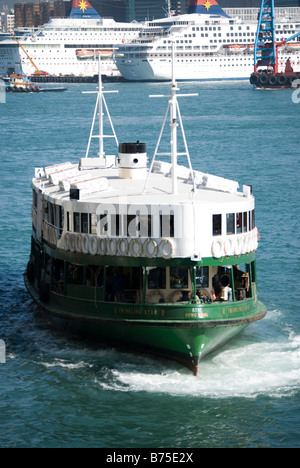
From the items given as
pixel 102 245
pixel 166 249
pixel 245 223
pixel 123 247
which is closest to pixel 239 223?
pixel 245 223

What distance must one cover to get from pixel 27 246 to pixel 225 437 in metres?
23.4

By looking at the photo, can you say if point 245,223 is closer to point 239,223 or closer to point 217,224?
point 239,223

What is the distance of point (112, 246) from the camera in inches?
1065

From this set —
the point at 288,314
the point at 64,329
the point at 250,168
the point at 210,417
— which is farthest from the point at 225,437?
the point at 250,168

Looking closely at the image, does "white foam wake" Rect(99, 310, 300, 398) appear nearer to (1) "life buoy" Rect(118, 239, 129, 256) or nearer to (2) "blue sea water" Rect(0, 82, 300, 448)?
(2) "blue sea water" Rect(0, 82, 300, 448)

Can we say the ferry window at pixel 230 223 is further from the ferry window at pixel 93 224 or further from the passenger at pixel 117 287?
the ferry window at pixel 93 224

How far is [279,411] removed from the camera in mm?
24469

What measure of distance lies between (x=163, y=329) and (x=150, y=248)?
230 cm

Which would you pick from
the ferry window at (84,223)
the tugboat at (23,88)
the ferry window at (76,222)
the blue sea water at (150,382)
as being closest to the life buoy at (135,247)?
the ferry window at (84,223)

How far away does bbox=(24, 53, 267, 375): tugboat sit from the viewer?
2638cm

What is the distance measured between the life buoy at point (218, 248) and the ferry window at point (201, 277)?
1153mm

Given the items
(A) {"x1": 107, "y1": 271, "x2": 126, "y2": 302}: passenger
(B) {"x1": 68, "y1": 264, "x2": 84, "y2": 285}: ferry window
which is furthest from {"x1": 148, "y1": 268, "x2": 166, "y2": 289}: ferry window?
(B) {"x1": 68, "y1": 264, "x2": 84, "y2": 285}: ferry window

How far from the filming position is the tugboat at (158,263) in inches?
1038

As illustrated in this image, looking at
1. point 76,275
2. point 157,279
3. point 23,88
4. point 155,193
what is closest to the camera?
point 157,279
